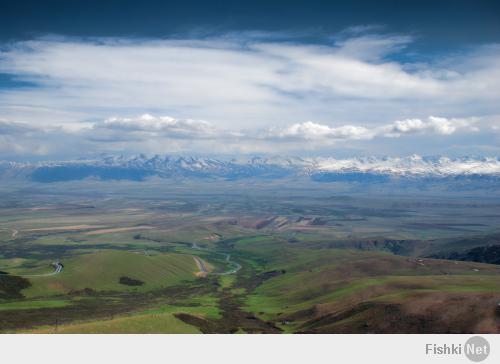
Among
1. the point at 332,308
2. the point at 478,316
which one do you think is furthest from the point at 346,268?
the point at 478,316

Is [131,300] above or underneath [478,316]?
underneath

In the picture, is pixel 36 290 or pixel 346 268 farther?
pixel 346 268

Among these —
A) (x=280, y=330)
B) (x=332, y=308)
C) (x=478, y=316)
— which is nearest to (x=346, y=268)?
(x=332, y=308)

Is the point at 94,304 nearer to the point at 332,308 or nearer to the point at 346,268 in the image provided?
the point at 332,308

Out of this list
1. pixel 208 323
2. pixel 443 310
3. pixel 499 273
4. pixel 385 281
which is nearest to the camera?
pixel 443 310

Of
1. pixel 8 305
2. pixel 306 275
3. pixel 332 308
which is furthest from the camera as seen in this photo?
Answer: pixel 306 275

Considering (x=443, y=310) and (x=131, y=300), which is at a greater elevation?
(x=443, y=310)

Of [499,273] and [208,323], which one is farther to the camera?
[499,273]

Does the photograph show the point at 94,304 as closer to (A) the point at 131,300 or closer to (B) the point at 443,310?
(A) the point at 131,300

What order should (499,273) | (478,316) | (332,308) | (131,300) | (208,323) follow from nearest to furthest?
1. (478,316)
2. (208,323)
3. (332,308)
4. (131,300)
5. (499,273)
